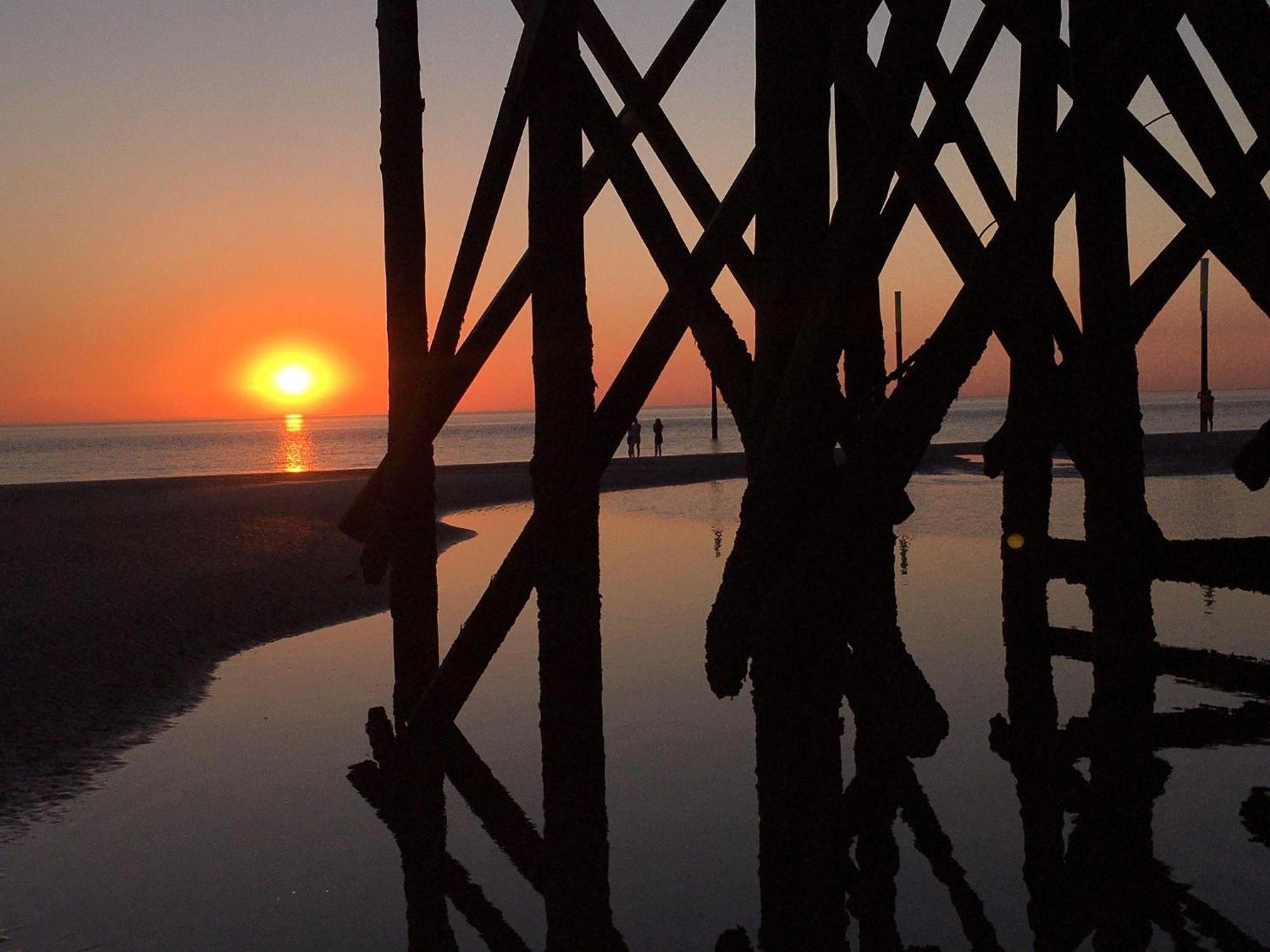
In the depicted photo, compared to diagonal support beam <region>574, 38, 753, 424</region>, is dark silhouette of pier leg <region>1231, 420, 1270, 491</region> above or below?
below

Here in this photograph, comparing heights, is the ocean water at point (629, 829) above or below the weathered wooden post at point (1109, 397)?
below

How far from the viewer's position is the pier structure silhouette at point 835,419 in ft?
8.77

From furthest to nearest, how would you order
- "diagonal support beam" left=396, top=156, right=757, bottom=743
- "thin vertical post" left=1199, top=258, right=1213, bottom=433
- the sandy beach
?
1. "thin vertical post" left=1199, top=258, right=1213, bottom=433
2. the sandy beach
3. "diagonal support beam" left=396, top=156, right=757, bottom=743

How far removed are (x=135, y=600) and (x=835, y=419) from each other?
11.5 m

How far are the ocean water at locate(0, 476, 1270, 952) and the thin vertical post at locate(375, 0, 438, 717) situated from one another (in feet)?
4.12

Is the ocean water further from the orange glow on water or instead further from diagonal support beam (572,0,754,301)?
the orange glow on water

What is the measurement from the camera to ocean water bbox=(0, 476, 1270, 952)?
4898mm

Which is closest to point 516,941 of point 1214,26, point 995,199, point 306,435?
point 995,199

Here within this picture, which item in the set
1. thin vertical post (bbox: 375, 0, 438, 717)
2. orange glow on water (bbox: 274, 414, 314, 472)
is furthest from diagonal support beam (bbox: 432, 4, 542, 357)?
orange glow on water (bbox: 274, 414, 314, 472)

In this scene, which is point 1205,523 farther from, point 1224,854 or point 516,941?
point 516,941

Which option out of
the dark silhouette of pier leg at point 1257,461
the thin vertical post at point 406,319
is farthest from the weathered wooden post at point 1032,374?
the thin vertical post at point 406,319

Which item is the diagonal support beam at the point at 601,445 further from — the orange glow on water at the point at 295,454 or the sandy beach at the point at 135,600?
the orange glow on water at the point at 295,454

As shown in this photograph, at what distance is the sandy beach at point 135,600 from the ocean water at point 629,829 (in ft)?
1.32

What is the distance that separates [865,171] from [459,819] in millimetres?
4939
